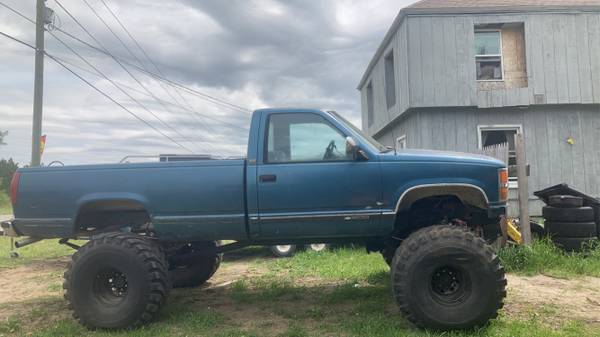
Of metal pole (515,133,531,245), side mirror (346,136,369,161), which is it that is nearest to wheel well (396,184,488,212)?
side mirror (346,136,369,161)

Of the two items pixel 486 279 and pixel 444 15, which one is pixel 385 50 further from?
pixel 486 279

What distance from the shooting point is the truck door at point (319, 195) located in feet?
14.7

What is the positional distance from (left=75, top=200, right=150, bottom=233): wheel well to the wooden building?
9.01 meters

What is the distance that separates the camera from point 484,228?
515 centimetres

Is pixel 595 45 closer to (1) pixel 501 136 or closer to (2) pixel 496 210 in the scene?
(1) pixel 501 136

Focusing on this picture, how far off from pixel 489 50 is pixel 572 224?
7202mm

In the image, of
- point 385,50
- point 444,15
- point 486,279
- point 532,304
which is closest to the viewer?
point 486,279

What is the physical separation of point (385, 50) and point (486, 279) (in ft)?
39.2

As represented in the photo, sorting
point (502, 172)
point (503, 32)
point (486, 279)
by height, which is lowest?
point (486, 279)

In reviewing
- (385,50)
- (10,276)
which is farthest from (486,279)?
(385,50)

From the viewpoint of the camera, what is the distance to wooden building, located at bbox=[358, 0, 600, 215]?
1220 centimetres

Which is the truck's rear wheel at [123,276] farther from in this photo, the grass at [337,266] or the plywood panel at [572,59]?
the plywood panel at [572,59]

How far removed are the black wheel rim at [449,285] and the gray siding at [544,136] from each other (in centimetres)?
840

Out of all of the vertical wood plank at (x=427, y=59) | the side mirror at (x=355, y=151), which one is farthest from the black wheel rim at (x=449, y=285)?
the vertical wood plank at (x=427, y=59)
